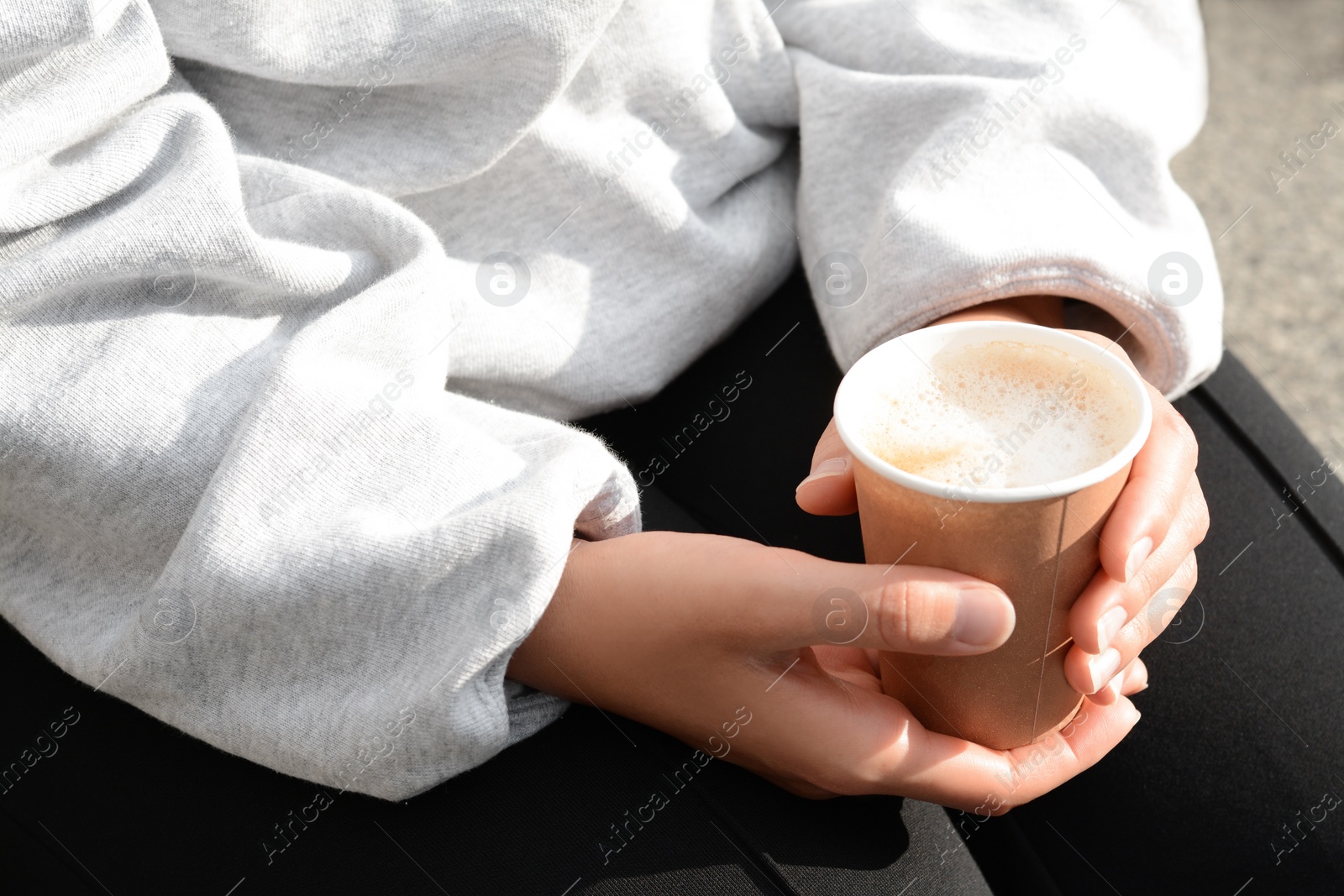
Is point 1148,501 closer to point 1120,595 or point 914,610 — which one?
point 1120,595

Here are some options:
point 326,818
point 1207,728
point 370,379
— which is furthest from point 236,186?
Answer: point 1207,728

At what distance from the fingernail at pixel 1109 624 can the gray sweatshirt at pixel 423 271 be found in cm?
31

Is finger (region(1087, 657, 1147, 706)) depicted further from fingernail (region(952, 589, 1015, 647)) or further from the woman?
fingernail (region(952, 589, 1015, 647))

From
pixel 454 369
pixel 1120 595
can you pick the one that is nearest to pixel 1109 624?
pixel 1120 595

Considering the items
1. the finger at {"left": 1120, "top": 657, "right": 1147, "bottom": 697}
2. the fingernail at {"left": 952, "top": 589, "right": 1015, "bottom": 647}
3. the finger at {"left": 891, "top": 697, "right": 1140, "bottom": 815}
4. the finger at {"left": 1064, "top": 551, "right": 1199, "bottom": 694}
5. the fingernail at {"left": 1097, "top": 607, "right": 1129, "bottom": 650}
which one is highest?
the fingernail at {"left": 952, "top": 589, "right": 1015, "bottom": 647}

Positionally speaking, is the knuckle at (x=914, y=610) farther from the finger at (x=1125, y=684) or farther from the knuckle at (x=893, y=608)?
the finger at (x=1125, y=684)

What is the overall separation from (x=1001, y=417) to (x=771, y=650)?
23 centimetres

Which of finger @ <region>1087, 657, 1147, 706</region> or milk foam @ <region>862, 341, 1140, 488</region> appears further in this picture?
finger @ <region>1087, 657, 1147, 706</region>

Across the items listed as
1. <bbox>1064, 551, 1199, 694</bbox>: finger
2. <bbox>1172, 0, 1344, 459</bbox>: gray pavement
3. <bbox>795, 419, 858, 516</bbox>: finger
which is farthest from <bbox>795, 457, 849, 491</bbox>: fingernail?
<bbox>1172, 0, 1344, 459</bbox>: gray pavement

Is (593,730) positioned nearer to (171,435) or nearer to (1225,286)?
(171,435)

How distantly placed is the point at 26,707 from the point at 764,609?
624mm

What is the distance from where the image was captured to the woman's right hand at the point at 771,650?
629 mm

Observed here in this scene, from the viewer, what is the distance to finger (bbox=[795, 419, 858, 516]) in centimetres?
77

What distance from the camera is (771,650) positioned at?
26.2 inches
